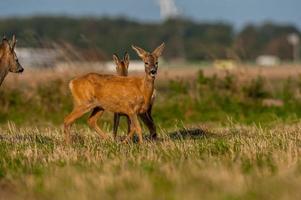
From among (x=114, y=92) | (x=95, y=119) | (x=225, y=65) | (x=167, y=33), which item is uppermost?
(x=114, y=92)

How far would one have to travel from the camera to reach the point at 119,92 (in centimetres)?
1494

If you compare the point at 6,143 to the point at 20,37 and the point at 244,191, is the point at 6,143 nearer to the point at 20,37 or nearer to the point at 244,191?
the point at 244,191

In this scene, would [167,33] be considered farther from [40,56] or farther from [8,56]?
[8,56]

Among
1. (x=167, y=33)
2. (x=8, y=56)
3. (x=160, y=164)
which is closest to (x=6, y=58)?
(x=8, y=56)

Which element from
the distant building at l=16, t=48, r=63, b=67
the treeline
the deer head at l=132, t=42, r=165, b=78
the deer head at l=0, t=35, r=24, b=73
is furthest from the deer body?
the treeline

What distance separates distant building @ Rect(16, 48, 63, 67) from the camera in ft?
87.6

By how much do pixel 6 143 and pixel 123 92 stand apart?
220 cm

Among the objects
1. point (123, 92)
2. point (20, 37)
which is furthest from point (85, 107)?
point (20, 37)

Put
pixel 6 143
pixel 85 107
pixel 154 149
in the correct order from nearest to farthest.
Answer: pixel 154 149, pixel 6 143, pixel 85 107

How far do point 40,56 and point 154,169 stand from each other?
18558 millimetres

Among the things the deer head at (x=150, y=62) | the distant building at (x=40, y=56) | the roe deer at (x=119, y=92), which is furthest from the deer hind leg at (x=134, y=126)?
the distant building at (x=40, y=56)

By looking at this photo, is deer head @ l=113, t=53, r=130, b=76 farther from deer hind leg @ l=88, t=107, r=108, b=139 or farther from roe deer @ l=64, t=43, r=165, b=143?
roe deer @ l=64, t=43, r=165, b=143

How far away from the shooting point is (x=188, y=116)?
23.3 meters

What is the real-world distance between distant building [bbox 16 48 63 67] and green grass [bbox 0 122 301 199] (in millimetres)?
12254
